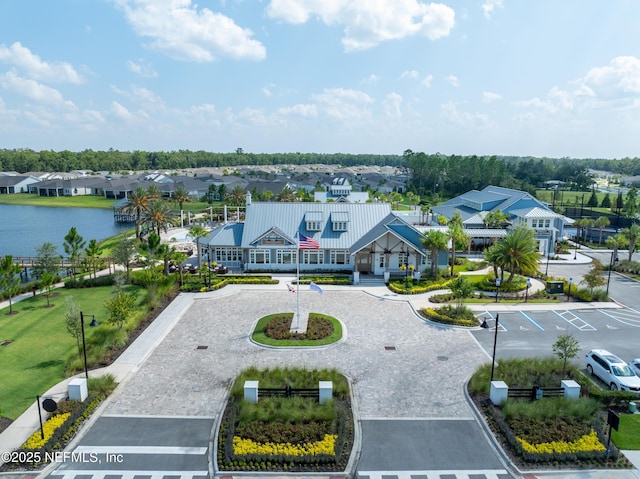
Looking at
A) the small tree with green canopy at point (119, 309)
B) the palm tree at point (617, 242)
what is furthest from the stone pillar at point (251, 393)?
the palm tree at point (617, 242)

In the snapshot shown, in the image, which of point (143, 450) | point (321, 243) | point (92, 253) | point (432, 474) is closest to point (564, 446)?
point (432, 474)

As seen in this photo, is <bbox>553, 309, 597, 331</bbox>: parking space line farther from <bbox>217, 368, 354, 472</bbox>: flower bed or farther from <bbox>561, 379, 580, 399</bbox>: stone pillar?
<bbox>217, 368, 354, 472</bbox>: flower bed

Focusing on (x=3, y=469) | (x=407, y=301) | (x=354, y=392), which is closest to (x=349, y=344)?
(x=354, y=392)

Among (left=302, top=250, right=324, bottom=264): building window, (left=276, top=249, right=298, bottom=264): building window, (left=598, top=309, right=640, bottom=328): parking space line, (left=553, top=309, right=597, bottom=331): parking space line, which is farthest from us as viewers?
(left=302, top=250, right=324, bottom=264): building window

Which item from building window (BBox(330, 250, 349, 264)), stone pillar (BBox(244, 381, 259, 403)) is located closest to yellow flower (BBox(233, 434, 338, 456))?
stone pillar (BBox(244, 381, 259, 403))

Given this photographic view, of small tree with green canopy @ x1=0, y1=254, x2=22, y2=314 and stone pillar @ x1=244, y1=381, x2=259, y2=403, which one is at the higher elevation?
small tree with green canopy @ x1=0, y1=254, x2=22, y2=314

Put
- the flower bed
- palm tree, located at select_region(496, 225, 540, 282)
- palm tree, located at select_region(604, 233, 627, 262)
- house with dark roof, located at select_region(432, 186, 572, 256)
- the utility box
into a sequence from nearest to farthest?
the flower bed → the utility box → palm tree, located at select_region(496, 225, 540, 282) → palm tree, located at select_region(604, 233, 627, 262) → house with dark roof, located at select_region(432, 186, 572, 256)
